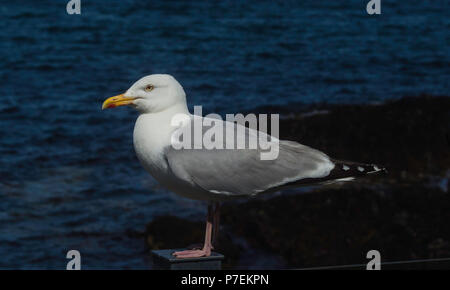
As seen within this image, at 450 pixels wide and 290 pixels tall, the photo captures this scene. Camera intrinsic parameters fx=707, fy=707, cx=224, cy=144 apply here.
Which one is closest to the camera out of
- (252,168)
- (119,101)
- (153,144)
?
(153,144)

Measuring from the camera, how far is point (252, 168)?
4285mm

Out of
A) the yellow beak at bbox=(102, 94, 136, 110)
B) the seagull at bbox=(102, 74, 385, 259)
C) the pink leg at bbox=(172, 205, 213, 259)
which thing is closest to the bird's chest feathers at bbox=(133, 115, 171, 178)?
the seagull at bbox=(102, 74, 385, 259)

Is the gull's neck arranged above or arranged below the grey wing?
above

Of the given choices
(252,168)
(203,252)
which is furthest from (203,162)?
(203,252)

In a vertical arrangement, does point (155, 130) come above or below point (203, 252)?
above

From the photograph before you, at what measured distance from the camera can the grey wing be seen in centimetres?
418

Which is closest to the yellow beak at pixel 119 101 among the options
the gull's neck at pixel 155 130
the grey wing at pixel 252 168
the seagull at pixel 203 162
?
the seagull at pixel 203 162

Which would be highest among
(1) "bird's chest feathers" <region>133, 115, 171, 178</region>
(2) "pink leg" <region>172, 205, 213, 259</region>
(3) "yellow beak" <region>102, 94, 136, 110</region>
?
(3) "yellow beak" <region>102, 94, 136, 110</region>

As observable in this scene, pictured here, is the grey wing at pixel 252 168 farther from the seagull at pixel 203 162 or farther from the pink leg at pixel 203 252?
the pink leg at pixel 203 252

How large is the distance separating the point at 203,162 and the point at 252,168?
0.31 m

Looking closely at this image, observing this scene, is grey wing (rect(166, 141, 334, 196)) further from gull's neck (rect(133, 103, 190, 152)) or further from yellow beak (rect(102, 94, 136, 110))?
yellow beak (rect(102, 94, 136, 110))

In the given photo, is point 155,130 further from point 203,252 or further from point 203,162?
point 203,252
